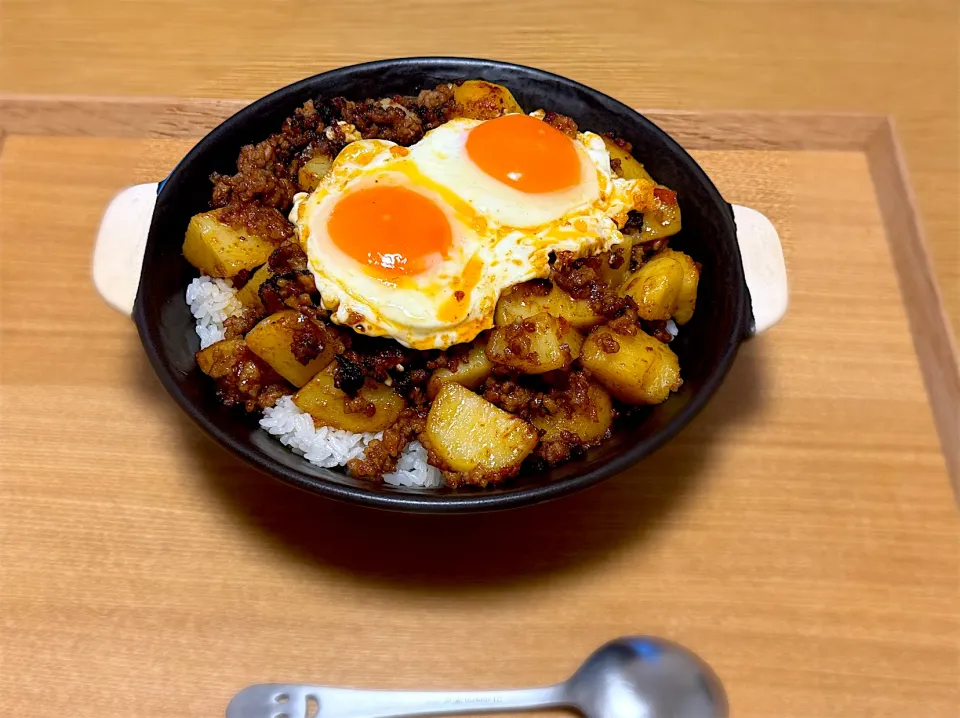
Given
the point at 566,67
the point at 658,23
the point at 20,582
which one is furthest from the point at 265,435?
the point at 658,23

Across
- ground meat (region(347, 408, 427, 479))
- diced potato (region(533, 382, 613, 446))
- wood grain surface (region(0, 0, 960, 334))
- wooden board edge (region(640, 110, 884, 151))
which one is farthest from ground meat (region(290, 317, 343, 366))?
wooden board edge (region(640, 110, 884, 151))

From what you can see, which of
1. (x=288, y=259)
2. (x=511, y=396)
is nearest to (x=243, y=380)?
(x=288, y=259)

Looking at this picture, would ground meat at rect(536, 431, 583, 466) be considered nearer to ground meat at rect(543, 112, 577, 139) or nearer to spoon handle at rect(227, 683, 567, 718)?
spoon handle at rect(227, 683, 567, 718)

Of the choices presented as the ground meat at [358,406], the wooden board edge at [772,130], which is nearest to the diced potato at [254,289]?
the ground meat at [358,406]

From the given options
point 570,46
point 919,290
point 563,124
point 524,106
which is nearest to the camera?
point 563,124

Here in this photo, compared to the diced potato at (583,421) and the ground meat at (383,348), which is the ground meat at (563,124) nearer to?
the ground meat at (383,348)

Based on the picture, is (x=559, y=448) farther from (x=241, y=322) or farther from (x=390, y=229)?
(x=241, y=322)
